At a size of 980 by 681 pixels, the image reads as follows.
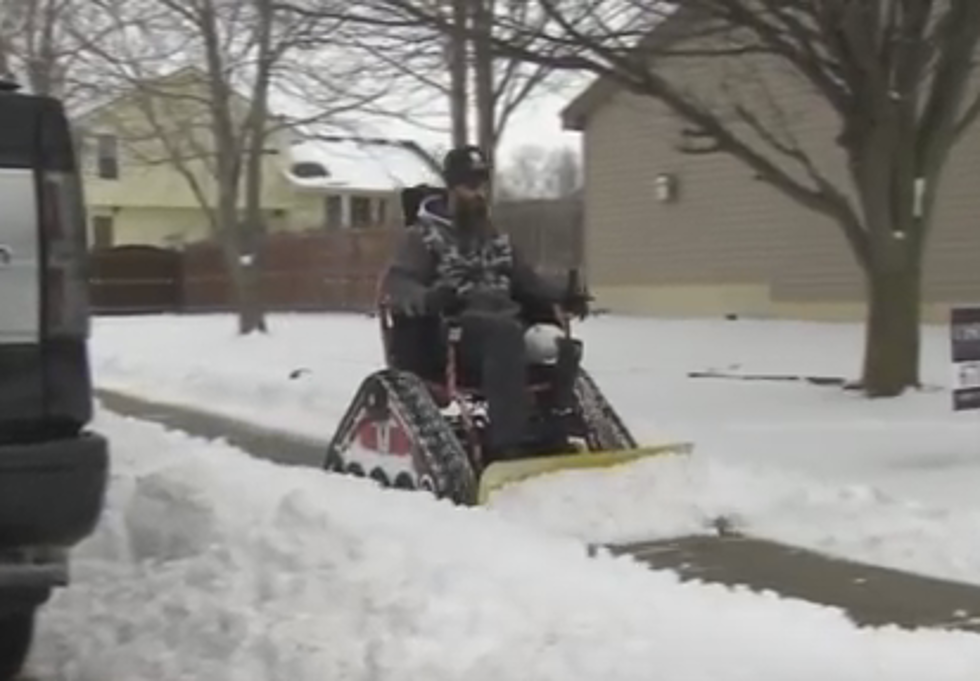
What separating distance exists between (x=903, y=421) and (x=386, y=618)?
6.55m

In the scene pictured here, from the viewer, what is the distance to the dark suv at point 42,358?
485cm

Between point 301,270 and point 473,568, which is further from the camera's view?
point 301,270

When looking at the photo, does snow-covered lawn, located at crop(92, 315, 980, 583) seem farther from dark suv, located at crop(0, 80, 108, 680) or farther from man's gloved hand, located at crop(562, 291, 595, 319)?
dark suv, located at crop(0, 80, 108, 680)

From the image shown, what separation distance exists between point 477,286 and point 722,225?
55.0ft

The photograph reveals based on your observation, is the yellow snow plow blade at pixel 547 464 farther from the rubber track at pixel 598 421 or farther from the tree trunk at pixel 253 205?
the tree trunk at pixel 253 205

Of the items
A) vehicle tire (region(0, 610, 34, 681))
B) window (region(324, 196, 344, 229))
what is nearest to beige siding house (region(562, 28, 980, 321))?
vehicle tire (region(0, 610, 34, 681))

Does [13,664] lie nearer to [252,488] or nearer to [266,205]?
[252,488]

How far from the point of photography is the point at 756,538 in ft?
26.0

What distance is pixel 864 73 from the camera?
40.0ft

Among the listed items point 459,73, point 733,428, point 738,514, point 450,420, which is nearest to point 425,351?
point 450,420

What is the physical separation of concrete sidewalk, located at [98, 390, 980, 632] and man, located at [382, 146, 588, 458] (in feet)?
3.30

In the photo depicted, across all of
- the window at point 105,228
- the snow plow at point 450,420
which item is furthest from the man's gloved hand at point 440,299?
the window at point 105,228

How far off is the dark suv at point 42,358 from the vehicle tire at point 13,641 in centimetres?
88

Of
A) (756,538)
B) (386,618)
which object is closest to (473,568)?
(386,618)
